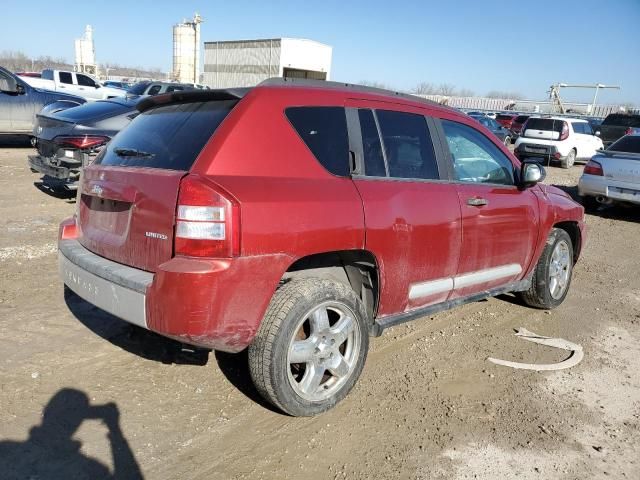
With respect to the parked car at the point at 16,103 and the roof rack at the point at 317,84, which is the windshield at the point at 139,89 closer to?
the parked car at the point at 16,103

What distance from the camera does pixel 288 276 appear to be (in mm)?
2980

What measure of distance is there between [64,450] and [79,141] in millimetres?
5796

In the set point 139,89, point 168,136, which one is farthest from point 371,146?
point 139,89

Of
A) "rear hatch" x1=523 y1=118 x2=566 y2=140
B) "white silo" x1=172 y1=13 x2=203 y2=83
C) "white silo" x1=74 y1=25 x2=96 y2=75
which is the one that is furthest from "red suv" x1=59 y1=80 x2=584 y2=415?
"white silo" x1=74 y1=25 x2=96 y2=75

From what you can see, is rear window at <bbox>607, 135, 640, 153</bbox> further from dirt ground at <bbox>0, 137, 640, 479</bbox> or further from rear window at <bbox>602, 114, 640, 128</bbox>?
rear window at <bbox>602, 114, 640, 128</bbox>

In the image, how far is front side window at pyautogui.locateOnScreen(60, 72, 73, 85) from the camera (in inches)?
807

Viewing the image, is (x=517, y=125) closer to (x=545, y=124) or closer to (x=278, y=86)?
(x=545, y=124)

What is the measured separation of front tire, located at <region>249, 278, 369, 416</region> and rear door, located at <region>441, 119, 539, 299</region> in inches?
41.5

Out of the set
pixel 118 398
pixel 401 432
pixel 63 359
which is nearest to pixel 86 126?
pixel 63 359

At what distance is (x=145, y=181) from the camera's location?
2.79m

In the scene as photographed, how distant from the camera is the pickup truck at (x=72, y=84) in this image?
20156mm

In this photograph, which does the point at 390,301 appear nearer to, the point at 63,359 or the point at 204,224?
the point at 204,224

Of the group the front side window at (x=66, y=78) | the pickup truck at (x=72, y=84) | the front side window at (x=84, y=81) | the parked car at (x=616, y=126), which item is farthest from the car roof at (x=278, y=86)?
the parked car at (x=616, y=126)

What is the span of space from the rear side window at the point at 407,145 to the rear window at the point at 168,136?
3.51 ft
